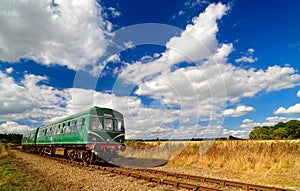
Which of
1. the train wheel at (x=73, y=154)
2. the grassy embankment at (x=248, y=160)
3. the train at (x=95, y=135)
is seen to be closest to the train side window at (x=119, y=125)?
the train at (x=95, y=135)

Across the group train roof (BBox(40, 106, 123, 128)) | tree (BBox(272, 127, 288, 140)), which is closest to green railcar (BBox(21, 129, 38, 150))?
train roof (BBox(40, 106, 123, 128))

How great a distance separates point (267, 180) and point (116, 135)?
807 cm

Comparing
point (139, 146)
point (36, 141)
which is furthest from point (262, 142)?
point (36, 141)

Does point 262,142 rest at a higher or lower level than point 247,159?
higher

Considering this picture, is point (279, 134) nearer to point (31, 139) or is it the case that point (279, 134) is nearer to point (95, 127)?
point (95, 127)

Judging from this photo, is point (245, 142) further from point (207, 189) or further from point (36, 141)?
point (36, 141)

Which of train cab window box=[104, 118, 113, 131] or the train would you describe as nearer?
the train

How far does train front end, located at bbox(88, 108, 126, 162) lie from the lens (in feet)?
40.1

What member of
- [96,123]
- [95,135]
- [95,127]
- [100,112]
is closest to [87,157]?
[95,135]

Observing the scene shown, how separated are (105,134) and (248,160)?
7476mm

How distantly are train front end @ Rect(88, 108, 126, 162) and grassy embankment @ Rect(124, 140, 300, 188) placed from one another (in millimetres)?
3497

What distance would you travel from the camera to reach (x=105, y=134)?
12719mm

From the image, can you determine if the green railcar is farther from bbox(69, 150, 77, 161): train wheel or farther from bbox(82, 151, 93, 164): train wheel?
bbox(82, 151, 93, 164): train wheel

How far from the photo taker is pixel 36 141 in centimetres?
2528
